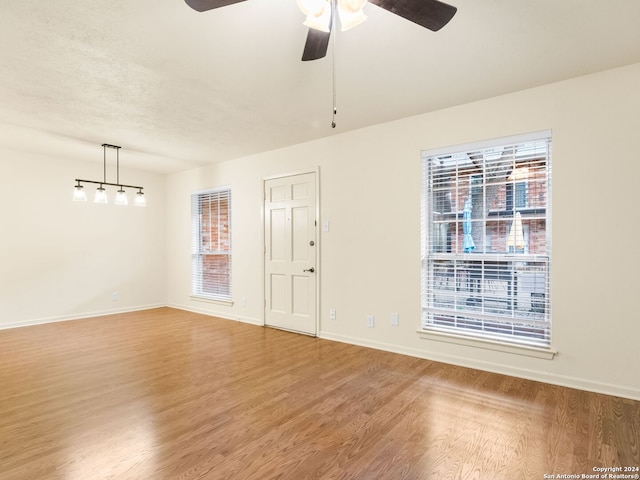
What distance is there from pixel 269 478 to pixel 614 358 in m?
2.76

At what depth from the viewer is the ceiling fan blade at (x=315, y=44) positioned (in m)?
1.84

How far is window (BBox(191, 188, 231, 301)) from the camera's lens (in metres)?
5.94

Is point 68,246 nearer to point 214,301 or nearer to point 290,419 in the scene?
point 214,301

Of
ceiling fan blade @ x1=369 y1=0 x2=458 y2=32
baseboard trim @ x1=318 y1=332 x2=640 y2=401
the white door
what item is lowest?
baseboard trim @ x1=318 y1=332 x2=640 y2=401

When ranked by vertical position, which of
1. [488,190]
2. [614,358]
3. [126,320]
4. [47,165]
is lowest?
[126,320]

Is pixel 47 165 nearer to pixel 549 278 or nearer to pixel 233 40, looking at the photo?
pixel 233 40

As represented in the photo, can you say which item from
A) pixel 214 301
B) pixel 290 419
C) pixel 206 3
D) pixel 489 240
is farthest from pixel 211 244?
pixel 206 3

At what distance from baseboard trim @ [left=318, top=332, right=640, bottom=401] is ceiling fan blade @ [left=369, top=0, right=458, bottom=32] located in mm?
2901

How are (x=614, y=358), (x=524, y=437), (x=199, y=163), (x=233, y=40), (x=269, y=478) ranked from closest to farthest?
(x=269, y=478) → (x=524, y=437) → (x=233, y=40) → (x=614, y=358) → (x=199, y=163)

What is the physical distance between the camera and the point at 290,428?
2314mm

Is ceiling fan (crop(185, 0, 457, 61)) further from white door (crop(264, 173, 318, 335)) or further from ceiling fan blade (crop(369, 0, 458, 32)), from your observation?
white door (crop(264, 173, 318, 335))

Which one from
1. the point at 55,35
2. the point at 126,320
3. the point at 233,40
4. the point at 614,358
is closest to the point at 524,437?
the point at 614,358

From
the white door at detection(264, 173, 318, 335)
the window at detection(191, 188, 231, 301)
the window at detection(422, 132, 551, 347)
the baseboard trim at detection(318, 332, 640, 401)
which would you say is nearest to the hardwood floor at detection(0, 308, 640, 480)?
the baseboard trim at detection(318, 332, 640, 401)

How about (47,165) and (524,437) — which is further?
(47,165)
